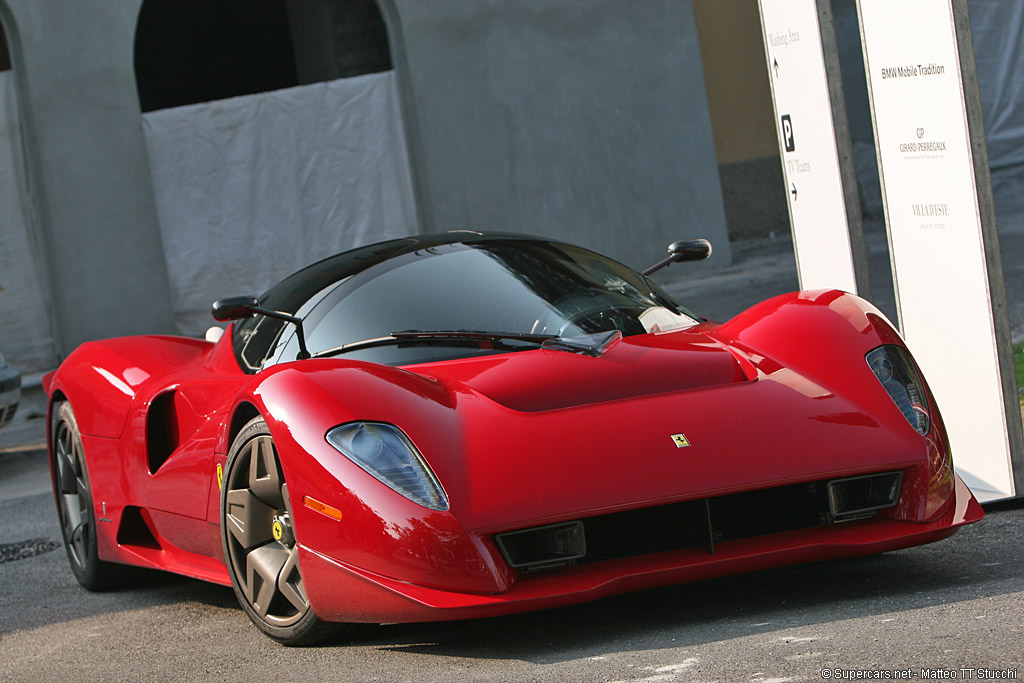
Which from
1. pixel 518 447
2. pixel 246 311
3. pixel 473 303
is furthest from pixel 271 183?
pixel 518 447

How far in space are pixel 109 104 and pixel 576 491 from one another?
9532mm

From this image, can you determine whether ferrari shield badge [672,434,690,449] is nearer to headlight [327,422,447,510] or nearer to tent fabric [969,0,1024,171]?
headlight [327,422,447,510]

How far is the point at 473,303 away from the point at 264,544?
1035 mm

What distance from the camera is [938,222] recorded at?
15.3ft

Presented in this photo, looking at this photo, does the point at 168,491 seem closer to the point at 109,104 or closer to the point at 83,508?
the point at 83,508

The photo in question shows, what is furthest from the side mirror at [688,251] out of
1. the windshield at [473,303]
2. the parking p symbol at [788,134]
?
the parking p symbol at [788,134]

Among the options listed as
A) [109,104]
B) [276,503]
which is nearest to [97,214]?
[109,104]

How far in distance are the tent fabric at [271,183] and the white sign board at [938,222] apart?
317 inches

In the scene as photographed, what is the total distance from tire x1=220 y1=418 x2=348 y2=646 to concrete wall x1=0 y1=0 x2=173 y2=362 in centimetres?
827

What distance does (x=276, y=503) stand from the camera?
369 cm

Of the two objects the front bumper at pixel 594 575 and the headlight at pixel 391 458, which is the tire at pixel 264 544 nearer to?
the front bumper at pixel 594 575

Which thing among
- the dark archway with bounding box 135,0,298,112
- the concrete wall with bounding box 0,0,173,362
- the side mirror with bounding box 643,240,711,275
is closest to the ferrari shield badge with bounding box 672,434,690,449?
the side mirror with bounding box 643,240,711,275

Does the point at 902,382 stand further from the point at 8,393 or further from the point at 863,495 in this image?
the point at 8,393

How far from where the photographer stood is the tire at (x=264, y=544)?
358 centimetres
